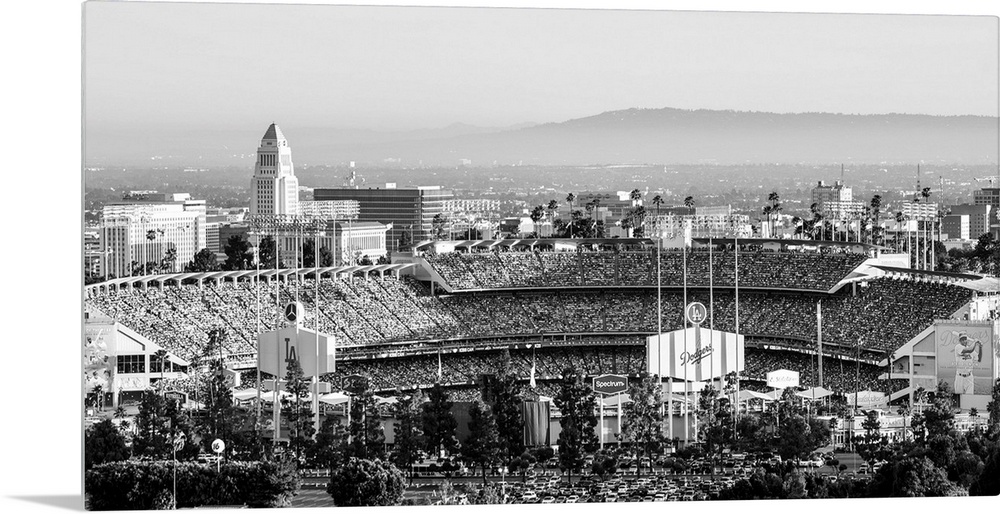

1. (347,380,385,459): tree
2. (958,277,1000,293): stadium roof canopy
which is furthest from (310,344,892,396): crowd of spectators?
(347,380,385,459): tree

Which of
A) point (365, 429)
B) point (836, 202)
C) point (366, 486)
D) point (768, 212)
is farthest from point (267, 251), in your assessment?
point (366, 486)

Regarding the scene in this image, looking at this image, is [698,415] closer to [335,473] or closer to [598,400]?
[598,400]

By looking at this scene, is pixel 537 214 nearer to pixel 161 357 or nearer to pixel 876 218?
pixel 876 218

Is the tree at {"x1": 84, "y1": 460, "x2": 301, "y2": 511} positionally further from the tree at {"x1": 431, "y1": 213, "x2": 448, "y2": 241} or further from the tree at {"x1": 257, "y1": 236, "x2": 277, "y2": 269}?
the tree at {"x1": 431, "y1": 213, "x2": 448, "y2": 241}

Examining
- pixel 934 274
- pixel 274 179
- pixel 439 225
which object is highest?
pixel 274 179

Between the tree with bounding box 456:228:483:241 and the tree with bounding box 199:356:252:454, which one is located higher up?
the tree with bounding box 456:228:483:241

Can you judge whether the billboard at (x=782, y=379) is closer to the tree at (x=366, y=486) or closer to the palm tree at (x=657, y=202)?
the tree at (x=366, y=486)
